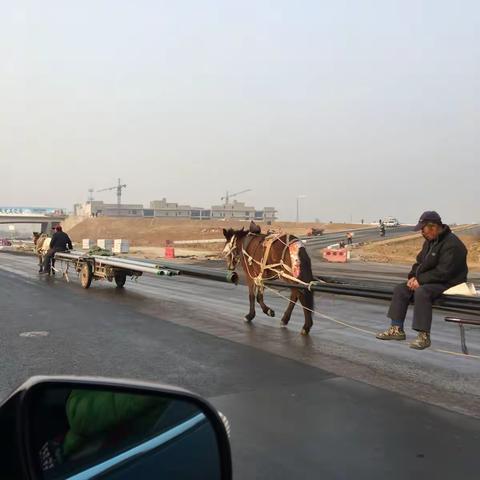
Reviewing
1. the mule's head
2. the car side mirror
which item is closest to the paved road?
the mule's head

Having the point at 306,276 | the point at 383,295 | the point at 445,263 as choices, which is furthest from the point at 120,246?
the point at 445,263

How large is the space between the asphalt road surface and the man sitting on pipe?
67 cm

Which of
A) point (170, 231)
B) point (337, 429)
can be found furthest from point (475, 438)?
point (170, 231)

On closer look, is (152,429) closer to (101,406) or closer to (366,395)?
(101,406)

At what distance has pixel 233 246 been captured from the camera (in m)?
12.3

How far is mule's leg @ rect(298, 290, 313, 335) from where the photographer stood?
9.75m

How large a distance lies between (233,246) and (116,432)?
1041cm

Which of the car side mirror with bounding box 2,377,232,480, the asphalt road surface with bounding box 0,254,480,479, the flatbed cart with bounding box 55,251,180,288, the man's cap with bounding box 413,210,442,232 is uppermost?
the man's cap with bounding box 413,210,442,232

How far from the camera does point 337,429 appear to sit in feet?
15.9

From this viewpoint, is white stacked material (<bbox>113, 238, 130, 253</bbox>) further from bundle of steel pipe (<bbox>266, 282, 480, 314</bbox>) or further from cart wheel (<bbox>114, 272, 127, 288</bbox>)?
bundle of steel pipe (<bbox>266, 282, 480, 314</bbox>)

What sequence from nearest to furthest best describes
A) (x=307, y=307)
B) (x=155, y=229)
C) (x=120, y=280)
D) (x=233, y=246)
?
(x=307, y=307), (x=233, y=246), (x=120, y=280), (x=155, y=229)

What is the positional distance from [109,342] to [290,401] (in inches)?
162

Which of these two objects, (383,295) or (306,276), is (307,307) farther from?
(383,295)

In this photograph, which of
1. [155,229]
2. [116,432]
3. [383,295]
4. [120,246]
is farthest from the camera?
[155,229]
